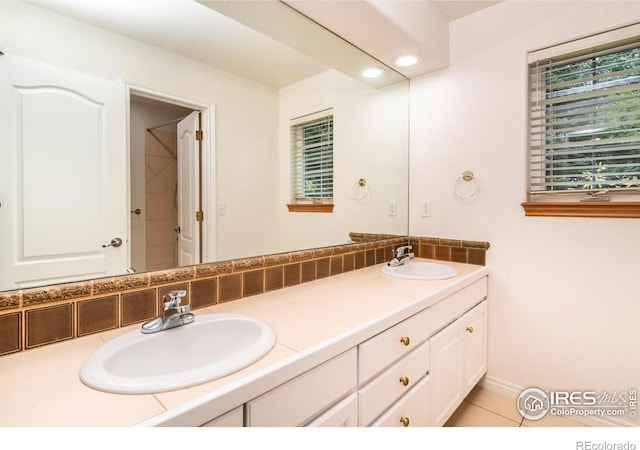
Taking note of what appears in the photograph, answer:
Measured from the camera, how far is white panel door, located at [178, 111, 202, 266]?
1092mm

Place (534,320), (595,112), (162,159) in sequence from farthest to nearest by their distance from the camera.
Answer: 1. (534,320)
2. (595,112)
3. (162,159)

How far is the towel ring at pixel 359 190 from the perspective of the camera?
1.87 metres

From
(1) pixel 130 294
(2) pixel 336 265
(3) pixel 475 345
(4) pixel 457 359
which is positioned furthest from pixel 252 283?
(3) pixel 475 345

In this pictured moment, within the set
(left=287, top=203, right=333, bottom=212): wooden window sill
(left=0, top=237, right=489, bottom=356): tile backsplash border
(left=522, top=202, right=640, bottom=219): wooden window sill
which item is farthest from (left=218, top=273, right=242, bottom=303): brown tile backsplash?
(left=522, top=202, right=640, bottom=219): wooden window sill

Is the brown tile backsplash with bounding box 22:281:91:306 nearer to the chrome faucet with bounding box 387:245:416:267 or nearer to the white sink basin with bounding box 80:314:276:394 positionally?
the white sink basin with bounding box 80:314:276:394

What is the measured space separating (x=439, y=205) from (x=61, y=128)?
197 cm

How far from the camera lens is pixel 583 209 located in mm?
1524

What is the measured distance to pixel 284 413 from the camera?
724 millimetres

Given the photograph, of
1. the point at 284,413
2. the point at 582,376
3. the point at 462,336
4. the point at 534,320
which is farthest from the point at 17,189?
the point at 582,376

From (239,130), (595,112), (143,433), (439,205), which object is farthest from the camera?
(439,205)

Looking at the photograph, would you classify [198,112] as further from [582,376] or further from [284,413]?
[582,376]

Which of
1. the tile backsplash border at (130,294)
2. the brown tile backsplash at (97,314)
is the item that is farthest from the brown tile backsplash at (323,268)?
the brown tile backsplash at (97,314)

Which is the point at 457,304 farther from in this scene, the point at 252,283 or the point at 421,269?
the point at 252,283

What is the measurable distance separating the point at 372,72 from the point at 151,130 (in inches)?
54.8
